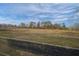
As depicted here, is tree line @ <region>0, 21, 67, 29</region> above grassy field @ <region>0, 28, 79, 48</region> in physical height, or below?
above

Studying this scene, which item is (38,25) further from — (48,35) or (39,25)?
(48,35)

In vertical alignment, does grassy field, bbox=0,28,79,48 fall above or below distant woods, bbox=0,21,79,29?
below

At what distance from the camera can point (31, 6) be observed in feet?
5.70

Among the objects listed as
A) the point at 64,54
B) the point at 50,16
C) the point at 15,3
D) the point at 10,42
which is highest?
the point at 15,3

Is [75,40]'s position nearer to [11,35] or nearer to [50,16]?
[50,16]

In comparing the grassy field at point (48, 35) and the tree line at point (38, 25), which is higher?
the tree line at point (38, 25)

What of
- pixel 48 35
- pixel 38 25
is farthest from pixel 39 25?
pixel 48 35

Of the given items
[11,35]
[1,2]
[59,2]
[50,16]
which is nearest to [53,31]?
[50,16]

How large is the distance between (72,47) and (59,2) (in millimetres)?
447

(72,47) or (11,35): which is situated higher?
(11,35)

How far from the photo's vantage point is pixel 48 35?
172 centimetres

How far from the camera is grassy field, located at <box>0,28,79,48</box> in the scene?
1.70m

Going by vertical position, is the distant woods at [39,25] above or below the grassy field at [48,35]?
Answer: above

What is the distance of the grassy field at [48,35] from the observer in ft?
5.57
